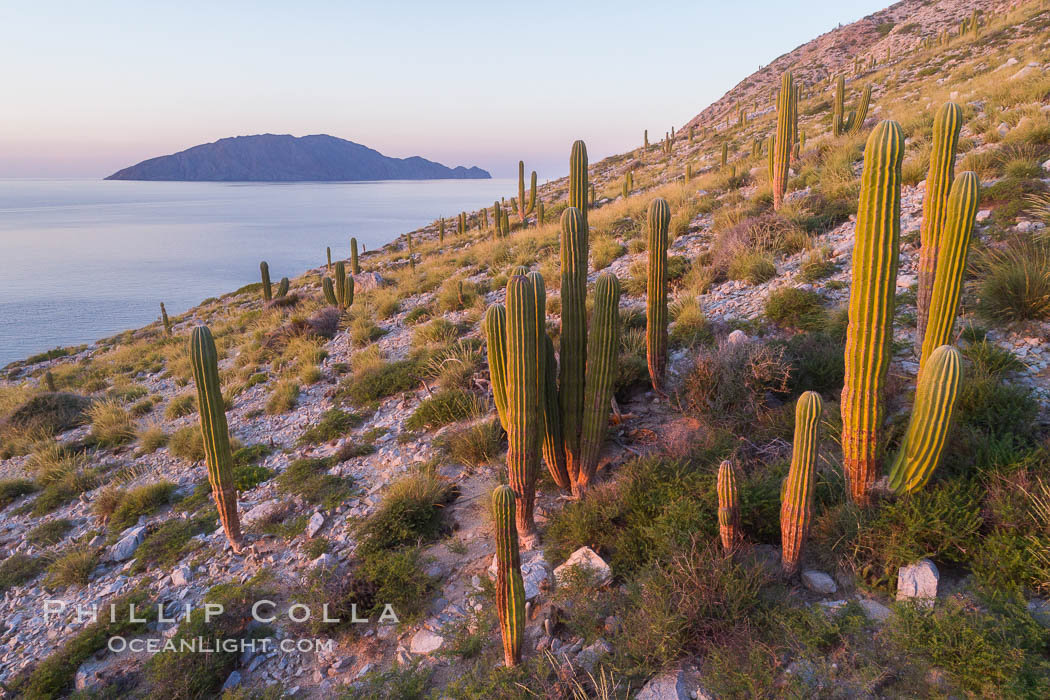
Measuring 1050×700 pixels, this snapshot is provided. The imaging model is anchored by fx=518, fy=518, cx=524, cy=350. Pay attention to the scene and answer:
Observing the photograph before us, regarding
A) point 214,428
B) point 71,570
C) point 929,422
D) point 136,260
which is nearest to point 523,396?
point 929,422

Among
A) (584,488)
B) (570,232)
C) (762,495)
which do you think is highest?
(570,232)

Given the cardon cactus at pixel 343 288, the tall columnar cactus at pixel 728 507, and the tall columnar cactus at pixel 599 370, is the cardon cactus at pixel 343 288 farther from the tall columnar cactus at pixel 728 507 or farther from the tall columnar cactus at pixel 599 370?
the tall columnar cactus at pixel 728 507

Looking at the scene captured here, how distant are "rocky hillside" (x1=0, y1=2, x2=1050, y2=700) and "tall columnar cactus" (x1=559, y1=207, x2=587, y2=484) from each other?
47 mm

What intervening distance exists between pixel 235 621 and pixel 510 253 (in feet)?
42.7

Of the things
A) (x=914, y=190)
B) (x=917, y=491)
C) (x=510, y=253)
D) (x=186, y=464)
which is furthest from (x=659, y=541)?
(x=510, y=253)

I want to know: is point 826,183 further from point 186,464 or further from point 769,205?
point 186,464

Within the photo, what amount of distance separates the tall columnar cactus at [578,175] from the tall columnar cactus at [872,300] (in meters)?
3.26

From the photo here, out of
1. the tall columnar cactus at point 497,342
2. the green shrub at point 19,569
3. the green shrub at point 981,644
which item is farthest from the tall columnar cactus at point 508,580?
the green shrub at point 19,569

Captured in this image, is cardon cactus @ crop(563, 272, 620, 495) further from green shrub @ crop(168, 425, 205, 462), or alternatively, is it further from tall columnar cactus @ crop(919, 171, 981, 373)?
green shrub @ crop(168, 425, 205, 462)

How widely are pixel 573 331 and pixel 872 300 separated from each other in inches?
101

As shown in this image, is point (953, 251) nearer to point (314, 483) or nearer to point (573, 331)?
point (573, 331)

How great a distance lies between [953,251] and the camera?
4250mm

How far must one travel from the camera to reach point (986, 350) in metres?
5.06

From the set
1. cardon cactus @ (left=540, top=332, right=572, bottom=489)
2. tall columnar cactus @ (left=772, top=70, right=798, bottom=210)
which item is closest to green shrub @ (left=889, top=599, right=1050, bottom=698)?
cardon cactus @ (left=540, top=332, right=572, bottom=489)
